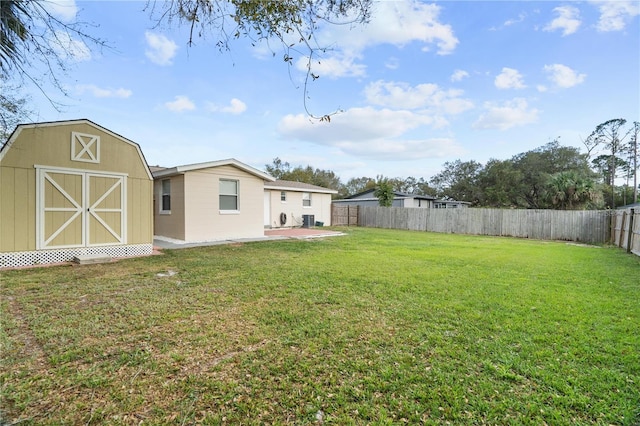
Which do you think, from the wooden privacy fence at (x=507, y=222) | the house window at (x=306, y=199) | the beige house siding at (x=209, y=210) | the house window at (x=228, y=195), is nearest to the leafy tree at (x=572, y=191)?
the wooden privacy fence at (x=507, y=222)

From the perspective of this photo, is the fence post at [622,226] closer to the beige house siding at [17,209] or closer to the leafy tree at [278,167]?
the beige house siding at [17,209]

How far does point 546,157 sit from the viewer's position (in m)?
32.6

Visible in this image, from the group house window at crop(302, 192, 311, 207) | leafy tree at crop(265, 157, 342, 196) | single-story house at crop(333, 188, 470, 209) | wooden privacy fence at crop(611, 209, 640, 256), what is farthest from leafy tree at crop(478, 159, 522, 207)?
house window at crop(302, 192, 311, 207)

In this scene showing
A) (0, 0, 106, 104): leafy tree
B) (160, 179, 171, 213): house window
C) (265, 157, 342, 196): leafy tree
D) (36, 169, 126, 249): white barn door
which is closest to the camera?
(0, 0, 106, 104): leafy tree

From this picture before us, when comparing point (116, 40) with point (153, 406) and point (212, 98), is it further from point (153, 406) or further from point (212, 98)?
point (212, 98)

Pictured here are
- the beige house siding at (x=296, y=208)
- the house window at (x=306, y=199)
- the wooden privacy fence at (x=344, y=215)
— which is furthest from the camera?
the wooden privacy fence at (x=344, y=215)

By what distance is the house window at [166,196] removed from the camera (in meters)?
10.9

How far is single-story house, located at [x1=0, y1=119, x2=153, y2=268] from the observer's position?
6199mm

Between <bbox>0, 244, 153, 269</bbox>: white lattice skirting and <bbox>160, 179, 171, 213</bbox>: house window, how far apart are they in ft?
10.3

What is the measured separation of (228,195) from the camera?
36.6ft

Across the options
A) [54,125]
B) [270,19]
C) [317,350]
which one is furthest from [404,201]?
[317,350]

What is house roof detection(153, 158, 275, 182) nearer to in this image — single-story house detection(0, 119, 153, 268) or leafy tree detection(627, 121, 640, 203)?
single-story house detection(0, 119, 153, 268)

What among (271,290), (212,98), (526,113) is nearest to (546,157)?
(526,113)

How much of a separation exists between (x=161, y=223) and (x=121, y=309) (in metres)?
8.31
